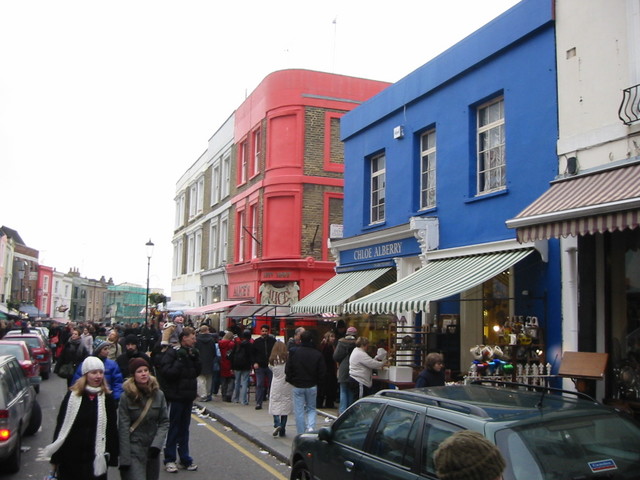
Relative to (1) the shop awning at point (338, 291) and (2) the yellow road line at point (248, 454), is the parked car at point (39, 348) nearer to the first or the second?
(1) the shop awning at point (338, 291)

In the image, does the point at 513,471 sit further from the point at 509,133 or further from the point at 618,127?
the point at 509,133

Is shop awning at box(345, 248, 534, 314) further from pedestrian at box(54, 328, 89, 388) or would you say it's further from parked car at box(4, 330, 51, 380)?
parked car at box(4, 330, 51, 380)

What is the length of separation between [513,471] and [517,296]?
7.04 m

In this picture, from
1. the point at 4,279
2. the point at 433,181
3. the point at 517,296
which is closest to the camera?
the point at 517,296

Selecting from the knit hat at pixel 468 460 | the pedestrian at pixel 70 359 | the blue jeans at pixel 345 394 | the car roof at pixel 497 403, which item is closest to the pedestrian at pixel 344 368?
the blue jeans at pixel 345 394

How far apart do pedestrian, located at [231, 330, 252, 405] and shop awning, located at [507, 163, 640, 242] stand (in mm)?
7333

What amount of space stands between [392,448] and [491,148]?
8.07m

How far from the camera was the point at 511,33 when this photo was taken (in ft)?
36.8

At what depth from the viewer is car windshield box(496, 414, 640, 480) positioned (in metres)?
4.12

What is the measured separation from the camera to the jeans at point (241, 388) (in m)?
14.7

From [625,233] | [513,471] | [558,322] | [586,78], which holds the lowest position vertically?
[513,471]

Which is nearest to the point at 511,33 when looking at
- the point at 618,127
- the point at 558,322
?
the point at 618,127

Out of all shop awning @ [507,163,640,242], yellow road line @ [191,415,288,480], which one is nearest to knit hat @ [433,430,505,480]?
shop awning @ [507,163,640,242]

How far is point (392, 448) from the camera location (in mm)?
5211
